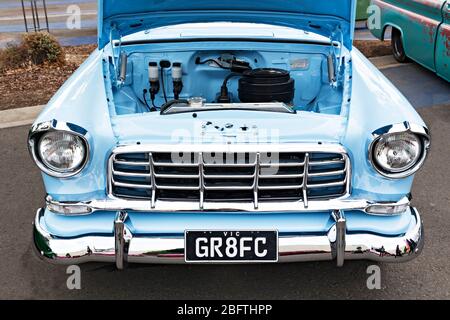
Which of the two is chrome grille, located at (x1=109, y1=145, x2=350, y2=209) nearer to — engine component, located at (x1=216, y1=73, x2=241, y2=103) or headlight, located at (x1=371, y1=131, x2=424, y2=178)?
headlight, located at (x1=371, y1=131, x2=424, y2=178)

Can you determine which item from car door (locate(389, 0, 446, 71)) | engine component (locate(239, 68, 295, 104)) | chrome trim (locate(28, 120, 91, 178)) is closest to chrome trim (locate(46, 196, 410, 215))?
chrome trim (locate(28, 120, 91, 178))

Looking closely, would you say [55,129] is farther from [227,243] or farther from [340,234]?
[340,234]

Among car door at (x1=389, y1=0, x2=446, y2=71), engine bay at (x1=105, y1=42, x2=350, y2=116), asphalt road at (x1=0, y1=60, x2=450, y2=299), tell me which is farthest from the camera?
car door at (x1=389, y1=0, x2=446, y2=71)

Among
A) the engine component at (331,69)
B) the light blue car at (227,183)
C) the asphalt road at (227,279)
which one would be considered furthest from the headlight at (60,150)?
the engine component at (331,69)

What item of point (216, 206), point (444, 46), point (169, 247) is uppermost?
point (216, 206)

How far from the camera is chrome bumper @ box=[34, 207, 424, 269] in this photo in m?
2.36

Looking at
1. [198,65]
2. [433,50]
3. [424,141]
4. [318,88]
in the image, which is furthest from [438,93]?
[424,141]

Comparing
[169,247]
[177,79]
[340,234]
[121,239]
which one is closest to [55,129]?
[121,239]

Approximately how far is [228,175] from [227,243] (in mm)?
290

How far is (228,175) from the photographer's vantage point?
2.40m

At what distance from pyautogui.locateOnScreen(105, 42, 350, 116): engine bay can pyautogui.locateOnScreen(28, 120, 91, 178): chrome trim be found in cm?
78

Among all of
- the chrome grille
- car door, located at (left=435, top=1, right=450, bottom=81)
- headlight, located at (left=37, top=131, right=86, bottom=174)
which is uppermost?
headlight, located at (left=37, top=131, right=86, bottom=174)

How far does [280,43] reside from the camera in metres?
3.50
